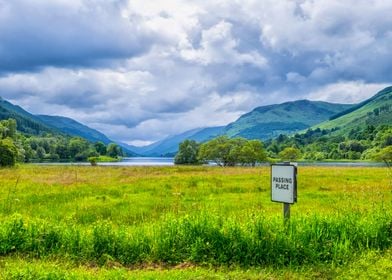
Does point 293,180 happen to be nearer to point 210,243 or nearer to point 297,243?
point 297,243

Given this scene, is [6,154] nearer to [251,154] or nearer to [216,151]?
[251,154]

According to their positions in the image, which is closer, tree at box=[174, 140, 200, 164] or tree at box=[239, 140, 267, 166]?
tree at box=[239, 140, 267, 166]

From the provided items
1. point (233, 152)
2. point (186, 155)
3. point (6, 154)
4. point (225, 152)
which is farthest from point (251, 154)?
point (6, 154)

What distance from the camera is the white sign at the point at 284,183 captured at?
10047mm

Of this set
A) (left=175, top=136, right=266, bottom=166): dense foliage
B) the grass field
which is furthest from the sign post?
(left=175, top=136, right=266, bottom=166): dense foliage

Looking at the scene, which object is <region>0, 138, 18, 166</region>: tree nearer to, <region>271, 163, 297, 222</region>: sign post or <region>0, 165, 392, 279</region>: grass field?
<region>0, 165, 392, 279</region>: grass field

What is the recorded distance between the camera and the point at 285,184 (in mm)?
10250

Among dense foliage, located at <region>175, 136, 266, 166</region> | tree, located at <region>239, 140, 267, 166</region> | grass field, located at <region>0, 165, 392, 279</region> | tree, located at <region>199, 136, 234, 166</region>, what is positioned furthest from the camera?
tree, located at <region>199, 136, 234, 166</region>

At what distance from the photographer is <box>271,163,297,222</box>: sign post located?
396 inches

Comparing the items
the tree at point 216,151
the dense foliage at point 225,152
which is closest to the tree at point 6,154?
the dense foliage at point 225,152

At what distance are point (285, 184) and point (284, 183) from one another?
0.15ft

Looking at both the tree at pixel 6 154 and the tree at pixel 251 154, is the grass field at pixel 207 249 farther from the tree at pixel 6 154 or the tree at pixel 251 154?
the tree at pixel 251 154

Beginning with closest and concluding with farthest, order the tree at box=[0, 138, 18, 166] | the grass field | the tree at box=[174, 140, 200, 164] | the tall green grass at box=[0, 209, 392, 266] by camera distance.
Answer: the grass field, the tall green grass at box=[0, 209, 392, 266], the tree at box=[0, 138, 18, 166], the tree at box=[174, 140, 200, 164]

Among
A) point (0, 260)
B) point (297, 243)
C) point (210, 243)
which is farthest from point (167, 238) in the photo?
point (0, 260)
